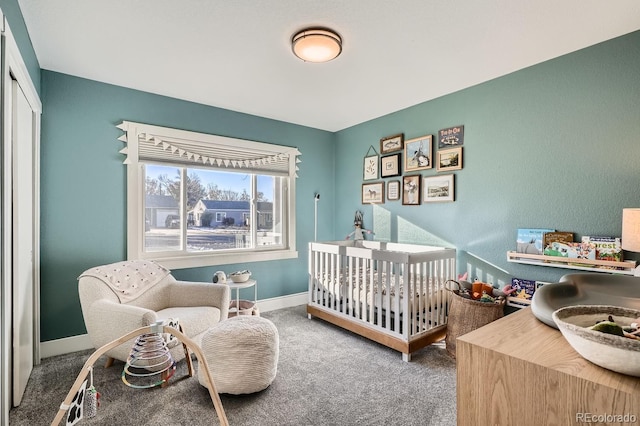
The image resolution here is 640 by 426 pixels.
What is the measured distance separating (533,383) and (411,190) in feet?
9.30

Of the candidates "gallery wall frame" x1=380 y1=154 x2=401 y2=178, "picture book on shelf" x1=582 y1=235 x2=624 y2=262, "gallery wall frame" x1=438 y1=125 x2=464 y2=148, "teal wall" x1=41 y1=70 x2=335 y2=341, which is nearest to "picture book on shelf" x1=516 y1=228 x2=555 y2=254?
"picture book on shelf" x1=582 y1=235 x2=624 y2=262

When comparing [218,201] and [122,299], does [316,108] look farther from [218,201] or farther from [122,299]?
[122,299]

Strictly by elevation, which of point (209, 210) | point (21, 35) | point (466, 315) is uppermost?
point (21, 35)

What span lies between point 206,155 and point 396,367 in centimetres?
280

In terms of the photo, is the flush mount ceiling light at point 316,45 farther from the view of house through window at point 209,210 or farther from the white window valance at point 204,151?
the view of house through window at point 209,210

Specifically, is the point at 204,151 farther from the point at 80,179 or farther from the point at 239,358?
the point at 239,358

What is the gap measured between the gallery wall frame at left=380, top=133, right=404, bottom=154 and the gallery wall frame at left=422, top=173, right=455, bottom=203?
1.71 feet

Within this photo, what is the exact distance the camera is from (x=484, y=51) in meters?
2.32

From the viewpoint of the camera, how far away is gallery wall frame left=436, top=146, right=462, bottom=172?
3.05 metres

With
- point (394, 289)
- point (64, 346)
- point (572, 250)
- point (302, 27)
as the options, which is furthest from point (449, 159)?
point (64, 346)

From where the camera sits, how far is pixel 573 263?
2.25 metres

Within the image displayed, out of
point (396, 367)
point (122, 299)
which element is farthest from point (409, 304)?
point (122, 299)

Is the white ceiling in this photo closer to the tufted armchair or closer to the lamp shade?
the lamp shade

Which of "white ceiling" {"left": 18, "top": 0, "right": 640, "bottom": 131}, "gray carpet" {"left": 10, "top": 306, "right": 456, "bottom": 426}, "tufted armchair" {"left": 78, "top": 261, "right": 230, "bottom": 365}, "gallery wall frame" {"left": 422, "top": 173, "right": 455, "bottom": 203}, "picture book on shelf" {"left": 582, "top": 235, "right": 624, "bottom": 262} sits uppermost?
"white ceiling" {"left": 18, "top": 0, "right": 640, "bottom": 131}
